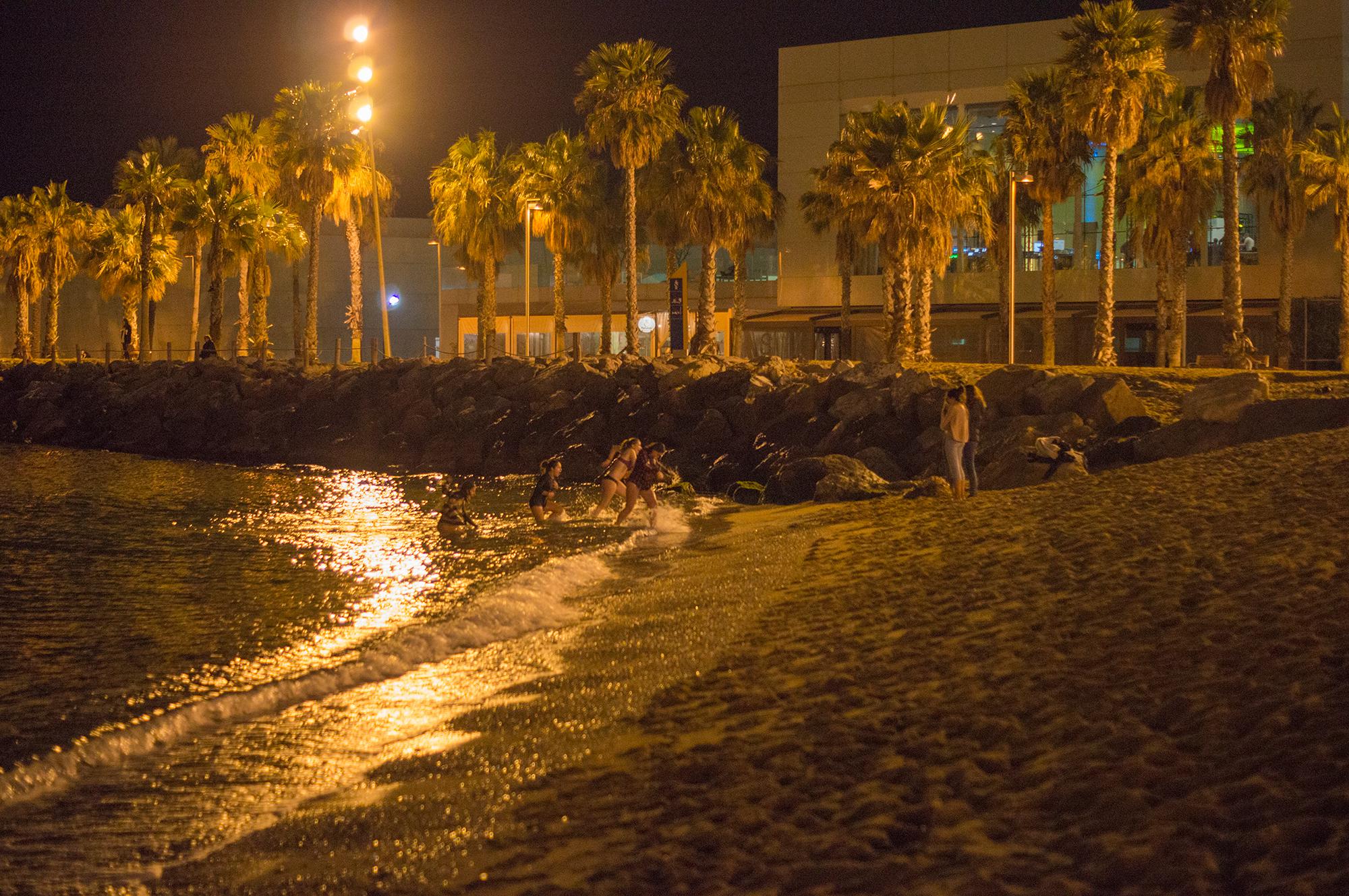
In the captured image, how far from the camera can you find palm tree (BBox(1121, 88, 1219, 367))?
38.8m

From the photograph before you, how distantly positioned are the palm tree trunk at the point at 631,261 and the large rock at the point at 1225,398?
2627 centimetres

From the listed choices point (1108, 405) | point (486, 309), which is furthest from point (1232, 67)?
point (486, 309)

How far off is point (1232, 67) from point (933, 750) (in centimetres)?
3290

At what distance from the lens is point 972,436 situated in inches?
658

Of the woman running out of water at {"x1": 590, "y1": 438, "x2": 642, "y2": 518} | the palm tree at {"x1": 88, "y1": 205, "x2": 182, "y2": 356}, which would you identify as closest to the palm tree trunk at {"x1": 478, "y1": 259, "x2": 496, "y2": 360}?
the palm tree at {"x1": 88, "y1": 205, "x2": 182, "y2": 356}

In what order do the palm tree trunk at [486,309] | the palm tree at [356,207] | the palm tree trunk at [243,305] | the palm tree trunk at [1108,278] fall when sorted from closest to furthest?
the palm tree trunk at [1108,278], the palm tree at [356,207], the palm tree trunk at [486,309], the palm tree trunk at [243,305]

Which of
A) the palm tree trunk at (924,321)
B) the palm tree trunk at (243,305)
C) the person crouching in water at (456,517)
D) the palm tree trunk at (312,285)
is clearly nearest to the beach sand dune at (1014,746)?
the person crouching in water at (456,517)

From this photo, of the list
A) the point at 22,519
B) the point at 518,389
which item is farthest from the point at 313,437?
the point at 22,519

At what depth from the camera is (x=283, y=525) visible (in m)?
19.1

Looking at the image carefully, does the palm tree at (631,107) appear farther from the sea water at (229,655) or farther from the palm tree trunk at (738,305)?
the sea water at (229,655)

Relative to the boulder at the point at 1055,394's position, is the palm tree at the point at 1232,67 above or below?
above

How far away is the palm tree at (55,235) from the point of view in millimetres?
58094

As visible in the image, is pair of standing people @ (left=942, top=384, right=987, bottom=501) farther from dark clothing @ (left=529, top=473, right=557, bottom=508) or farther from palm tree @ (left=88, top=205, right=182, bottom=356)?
palm tree @ (left=88, top=205, right=182, bottom=356)

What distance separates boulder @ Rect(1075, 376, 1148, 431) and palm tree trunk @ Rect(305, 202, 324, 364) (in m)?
30.4
